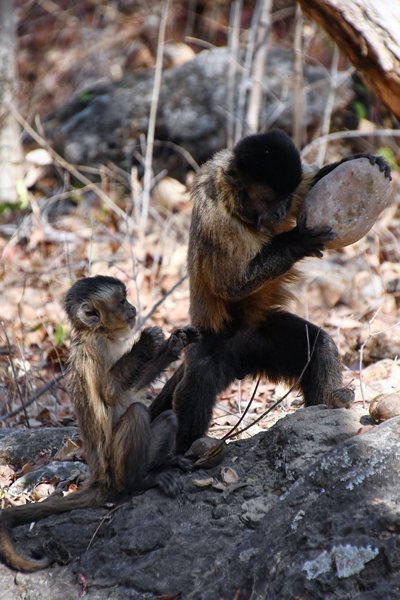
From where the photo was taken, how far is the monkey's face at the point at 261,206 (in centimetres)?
482

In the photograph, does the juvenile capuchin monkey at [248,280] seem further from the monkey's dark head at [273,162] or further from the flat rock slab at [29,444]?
the flat rock slab at [29,444]

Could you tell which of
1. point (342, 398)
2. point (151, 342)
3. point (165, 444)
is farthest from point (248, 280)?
point (165, 444)

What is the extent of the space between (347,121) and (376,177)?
21.0 ft

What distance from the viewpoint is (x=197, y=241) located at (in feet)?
16.3

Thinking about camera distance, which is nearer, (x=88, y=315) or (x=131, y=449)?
(x=131, y=449)

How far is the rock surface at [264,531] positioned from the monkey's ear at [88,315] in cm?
91

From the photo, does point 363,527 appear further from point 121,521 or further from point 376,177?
point 376,177

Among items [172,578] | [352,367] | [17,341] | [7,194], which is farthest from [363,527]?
[7,194]

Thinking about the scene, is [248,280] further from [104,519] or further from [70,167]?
[70,167]

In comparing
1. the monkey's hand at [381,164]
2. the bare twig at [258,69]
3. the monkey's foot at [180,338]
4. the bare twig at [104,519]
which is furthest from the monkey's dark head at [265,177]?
the bare twig at [258,69]

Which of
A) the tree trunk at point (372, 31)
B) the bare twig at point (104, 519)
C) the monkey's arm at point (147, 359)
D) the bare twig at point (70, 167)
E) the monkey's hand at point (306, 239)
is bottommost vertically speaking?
the bare twig at point (104, 519)

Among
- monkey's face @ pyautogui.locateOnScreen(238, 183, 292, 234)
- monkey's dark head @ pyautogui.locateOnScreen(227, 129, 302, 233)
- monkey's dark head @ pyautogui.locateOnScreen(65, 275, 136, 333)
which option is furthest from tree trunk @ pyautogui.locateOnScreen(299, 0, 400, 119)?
monkey's dark head @ pyautogui.locateOnScreen(65, 275, 136, 333)

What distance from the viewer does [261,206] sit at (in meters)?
4.89

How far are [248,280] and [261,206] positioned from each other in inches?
16.7
